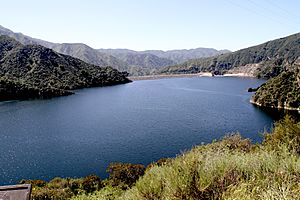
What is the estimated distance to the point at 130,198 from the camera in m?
8.20

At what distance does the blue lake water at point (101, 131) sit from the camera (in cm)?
3341

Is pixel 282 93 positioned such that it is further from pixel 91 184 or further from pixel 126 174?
pixel 91 184

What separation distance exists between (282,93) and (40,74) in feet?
286

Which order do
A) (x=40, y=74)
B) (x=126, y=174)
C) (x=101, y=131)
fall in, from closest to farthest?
(x=126, y=174) < (x=101, y=131) < (x=40, y=74)

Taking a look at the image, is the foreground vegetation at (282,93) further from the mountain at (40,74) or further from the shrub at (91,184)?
the mountain at (40,74)

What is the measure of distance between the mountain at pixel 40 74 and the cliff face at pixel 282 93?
6075cm

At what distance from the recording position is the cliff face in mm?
68262

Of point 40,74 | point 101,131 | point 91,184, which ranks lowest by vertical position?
point 101,131

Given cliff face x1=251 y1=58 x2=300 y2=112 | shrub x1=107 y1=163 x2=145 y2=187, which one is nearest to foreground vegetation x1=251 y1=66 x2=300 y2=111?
cliff face x1=251 y1=58 x2=300 y2=112

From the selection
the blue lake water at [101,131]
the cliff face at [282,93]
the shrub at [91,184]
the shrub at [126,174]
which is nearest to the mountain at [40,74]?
the blue lake water at [101,131]

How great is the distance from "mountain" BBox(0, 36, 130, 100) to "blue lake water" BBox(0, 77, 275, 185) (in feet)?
41.5

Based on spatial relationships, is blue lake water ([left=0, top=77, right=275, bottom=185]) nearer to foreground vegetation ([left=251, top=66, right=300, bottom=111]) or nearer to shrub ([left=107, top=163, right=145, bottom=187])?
shrub ([left=107, top=163, right=145, bottom=187])

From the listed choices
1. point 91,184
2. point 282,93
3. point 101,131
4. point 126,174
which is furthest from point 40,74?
point 91,184

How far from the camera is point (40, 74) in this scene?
11138cm
